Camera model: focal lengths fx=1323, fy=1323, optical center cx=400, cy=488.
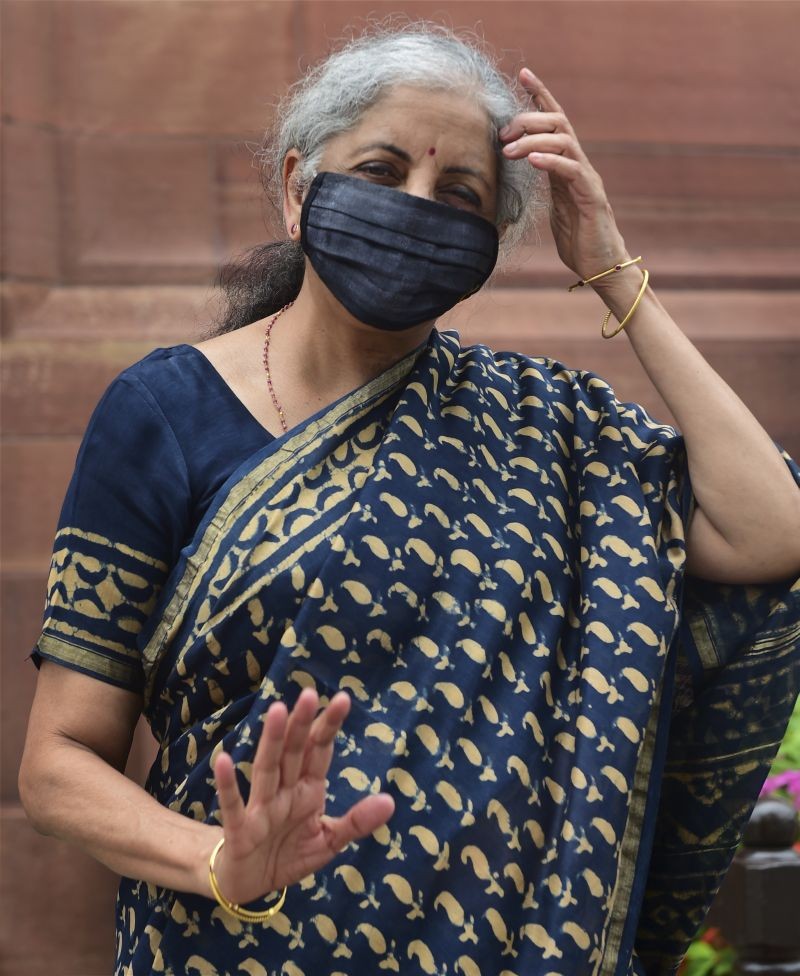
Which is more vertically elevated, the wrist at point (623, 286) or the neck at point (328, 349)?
the wrist at point (623, 286)

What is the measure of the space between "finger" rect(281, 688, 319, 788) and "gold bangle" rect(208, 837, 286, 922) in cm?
21

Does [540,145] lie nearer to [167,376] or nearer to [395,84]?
[395,84]

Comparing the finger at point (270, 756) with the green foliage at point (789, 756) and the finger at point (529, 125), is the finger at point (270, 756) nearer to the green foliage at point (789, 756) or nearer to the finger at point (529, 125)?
the finger at point (529, 125)

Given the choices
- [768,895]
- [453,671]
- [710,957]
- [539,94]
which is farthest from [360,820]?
[710,957]

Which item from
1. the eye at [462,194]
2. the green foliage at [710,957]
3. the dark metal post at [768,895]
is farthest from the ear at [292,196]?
the green foliage at [710,957]

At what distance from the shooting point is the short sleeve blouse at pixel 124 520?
1.99 meters

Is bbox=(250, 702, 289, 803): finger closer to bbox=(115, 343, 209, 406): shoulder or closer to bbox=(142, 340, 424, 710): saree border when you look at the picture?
bbox=(142, 340, 424, 710): saree border

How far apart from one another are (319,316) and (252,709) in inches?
27.3

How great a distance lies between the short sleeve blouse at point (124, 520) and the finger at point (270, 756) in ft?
1.64

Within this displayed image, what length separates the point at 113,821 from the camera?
188 centimetres

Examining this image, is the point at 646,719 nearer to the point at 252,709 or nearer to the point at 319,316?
the point at 252,709

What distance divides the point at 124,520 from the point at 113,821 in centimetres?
44

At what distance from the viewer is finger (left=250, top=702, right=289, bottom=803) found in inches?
60.2

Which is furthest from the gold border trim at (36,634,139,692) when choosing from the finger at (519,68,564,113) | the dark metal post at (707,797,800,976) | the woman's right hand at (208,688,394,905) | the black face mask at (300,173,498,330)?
the dark metal post at (707,797,800,976)
